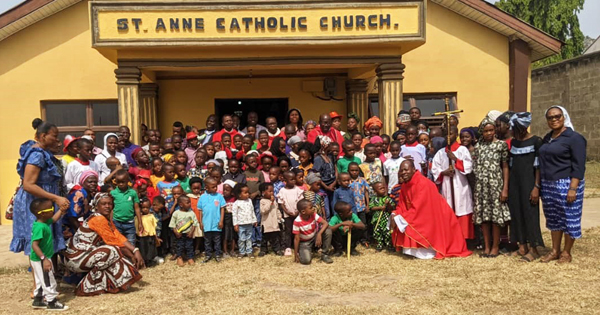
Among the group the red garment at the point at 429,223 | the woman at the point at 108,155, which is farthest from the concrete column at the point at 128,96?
the red garment at the point at 429,223

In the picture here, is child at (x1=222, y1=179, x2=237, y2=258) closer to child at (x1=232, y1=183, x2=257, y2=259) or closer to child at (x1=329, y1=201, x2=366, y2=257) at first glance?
child at (x1=232, y1=183, x2=257, y2=259)

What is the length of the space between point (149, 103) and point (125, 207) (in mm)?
4732

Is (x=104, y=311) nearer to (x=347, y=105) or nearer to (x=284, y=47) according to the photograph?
(x=284, y=47)

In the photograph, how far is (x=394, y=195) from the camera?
6695mm

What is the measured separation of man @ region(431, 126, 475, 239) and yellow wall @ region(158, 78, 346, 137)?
15.8 feet

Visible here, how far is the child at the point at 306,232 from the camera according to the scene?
6.02 metres

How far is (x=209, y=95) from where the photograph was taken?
1075cm

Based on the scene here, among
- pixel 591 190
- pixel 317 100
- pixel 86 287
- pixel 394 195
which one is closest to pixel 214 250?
pixel 86 287

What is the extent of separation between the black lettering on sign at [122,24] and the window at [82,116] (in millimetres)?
2730

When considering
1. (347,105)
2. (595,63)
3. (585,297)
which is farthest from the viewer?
(595,63)

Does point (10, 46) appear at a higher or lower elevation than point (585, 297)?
higher

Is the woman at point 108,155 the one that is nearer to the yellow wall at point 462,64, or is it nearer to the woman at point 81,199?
the woman at point 81,199

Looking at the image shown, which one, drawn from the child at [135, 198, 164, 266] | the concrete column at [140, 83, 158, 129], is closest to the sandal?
the child at [135, 198, 164, 266]

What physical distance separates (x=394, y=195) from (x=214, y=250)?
2461mm
